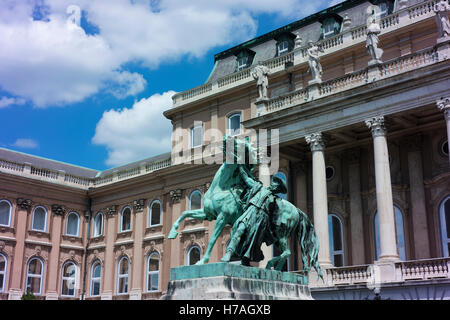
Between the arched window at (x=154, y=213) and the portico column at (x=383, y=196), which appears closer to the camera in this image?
the portico column at (x=383, y=196)

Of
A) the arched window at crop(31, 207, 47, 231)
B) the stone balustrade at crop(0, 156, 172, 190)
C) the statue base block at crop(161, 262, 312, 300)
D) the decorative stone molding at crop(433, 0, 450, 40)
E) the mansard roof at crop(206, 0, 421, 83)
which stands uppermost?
the mansard roof at crop(206, 0, 421, 83)

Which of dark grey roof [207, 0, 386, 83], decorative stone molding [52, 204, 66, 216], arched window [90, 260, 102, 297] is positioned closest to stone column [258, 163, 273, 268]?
dark grey roof [207, 0, 386, 83]

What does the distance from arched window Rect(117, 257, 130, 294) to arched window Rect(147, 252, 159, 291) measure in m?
2.16

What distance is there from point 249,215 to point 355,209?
17633 millimetres

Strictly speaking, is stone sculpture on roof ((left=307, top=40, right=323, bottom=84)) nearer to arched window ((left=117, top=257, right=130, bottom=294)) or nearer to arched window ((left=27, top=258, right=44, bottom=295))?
arched window ((left=117, top=257, right=130, bottom=294))

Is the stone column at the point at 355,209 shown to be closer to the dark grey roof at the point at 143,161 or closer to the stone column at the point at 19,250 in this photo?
the dark grey roof at the point at 143,161

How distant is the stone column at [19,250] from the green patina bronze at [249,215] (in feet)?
95.9

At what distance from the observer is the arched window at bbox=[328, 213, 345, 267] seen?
2811 cm

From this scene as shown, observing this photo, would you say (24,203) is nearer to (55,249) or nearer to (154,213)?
(55,249)

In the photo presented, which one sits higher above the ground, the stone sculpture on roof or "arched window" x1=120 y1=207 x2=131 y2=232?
the stone sculpture on roof

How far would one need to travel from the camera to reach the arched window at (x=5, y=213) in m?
38.3

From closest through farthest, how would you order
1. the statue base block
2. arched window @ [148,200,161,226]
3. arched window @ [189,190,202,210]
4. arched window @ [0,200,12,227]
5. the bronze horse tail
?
the statue base block → the bronze horse tail → arched window @ [189,190,202,210] → arched window @ [0,200,12,227] → arched window @ [148,200,161,226]

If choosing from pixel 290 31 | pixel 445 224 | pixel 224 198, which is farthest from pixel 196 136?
pixel 224 198

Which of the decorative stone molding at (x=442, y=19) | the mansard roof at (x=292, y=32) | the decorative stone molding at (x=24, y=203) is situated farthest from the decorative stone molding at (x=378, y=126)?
the decorative stone molding at (x=24, y=203)
